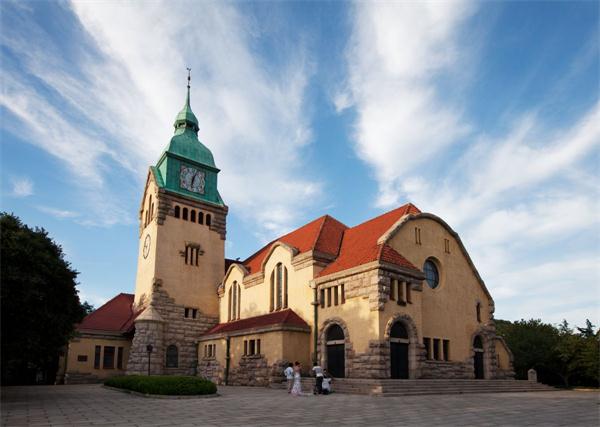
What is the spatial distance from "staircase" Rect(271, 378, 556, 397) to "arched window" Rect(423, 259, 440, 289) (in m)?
6.33

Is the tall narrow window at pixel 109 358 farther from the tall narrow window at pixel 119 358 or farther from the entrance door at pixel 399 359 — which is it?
the entrance door at pixel 399 359

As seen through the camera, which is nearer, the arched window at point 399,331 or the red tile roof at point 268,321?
the arched window at point 399,331

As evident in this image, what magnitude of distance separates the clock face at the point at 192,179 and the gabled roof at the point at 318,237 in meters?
8.43

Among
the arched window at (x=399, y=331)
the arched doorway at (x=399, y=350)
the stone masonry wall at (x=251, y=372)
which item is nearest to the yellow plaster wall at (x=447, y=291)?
the arched window at (x=399, y=331)

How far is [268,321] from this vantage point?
30.3 metres

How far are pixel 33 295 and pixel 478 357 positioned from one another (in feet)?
84.9

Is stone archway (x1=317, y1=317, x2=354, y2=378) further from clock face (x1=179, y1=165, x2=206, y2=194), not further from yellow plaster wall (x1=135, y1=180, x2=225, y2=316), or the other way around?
clock face (x1=179, y1=165, x2=206, y2=194)

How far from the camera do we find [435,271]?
31000 mm

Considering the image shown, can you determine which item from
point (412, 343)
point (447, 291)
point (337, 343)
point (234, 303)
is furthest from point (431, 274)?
point (234, 303)

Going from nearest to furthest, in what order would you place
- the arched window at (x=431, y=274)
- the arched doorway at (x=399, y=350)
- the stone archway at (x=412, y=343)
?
the arched doorway at (x=399, y=350) < the stone archway at (x=412, y=343) < the arched window at (x=431, y=274)

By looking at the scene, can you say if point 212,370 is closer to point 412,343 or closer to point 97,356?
point 97,356

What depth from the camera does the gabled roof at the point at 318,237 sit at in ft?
102

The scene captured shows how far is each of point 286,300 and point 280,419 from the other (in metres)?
18.8

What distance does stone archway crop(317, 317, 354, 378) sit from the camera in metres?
25.8
